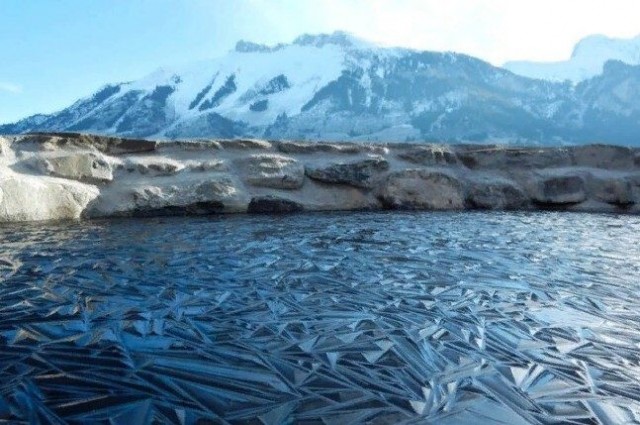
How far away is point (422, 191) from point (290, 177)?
3.06 m

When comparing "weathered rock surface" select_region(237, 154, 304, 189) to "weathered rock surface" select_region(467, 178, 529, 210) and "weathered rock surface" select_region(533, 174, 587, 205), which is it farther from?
"weathered rock surface" select_region(533, 174, 587, 205)

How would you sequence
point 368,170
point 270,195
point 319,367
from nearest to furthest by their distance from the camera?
point 319,367, point 270,195, point 368,170

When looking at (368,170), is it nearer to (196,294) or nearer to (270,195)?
(270,195)

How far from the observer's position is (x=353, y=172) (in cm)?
918

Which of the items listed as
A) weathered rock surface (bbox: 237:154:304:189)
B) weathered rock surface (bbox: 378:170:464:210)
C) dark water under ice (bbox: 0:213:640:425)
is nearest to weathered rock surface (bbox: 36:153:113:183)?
weathered rock surface (bbox: 237:154:304:189)

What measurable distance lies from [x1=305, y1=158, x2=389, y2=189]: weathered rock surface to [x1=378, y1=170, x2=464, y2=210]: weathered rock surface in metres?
0.32

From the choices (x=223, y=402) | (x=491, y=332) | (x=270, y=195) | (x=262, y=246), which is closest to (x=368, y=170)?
(x=270, y=195)

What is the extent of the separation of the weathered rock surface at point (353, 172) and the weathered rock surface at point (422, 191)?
1.05ft

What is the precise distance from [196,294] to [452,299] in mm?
1916

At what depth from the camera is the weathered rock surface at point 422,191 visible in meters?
9.32

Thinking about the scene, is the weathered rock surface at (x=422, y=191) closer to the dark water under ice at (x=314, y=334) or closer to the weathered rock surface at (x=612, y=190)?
the weathered rock surface at (x=612, y=190)

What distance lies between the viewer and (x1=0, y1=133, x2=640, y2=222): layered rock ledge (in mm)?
7137

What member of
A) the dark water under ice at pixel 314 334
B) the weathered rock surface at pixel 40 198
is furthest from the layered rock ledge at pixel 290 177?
the dark water under ice at pixel 314 334

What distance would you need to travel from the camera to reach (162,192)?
761 cm
